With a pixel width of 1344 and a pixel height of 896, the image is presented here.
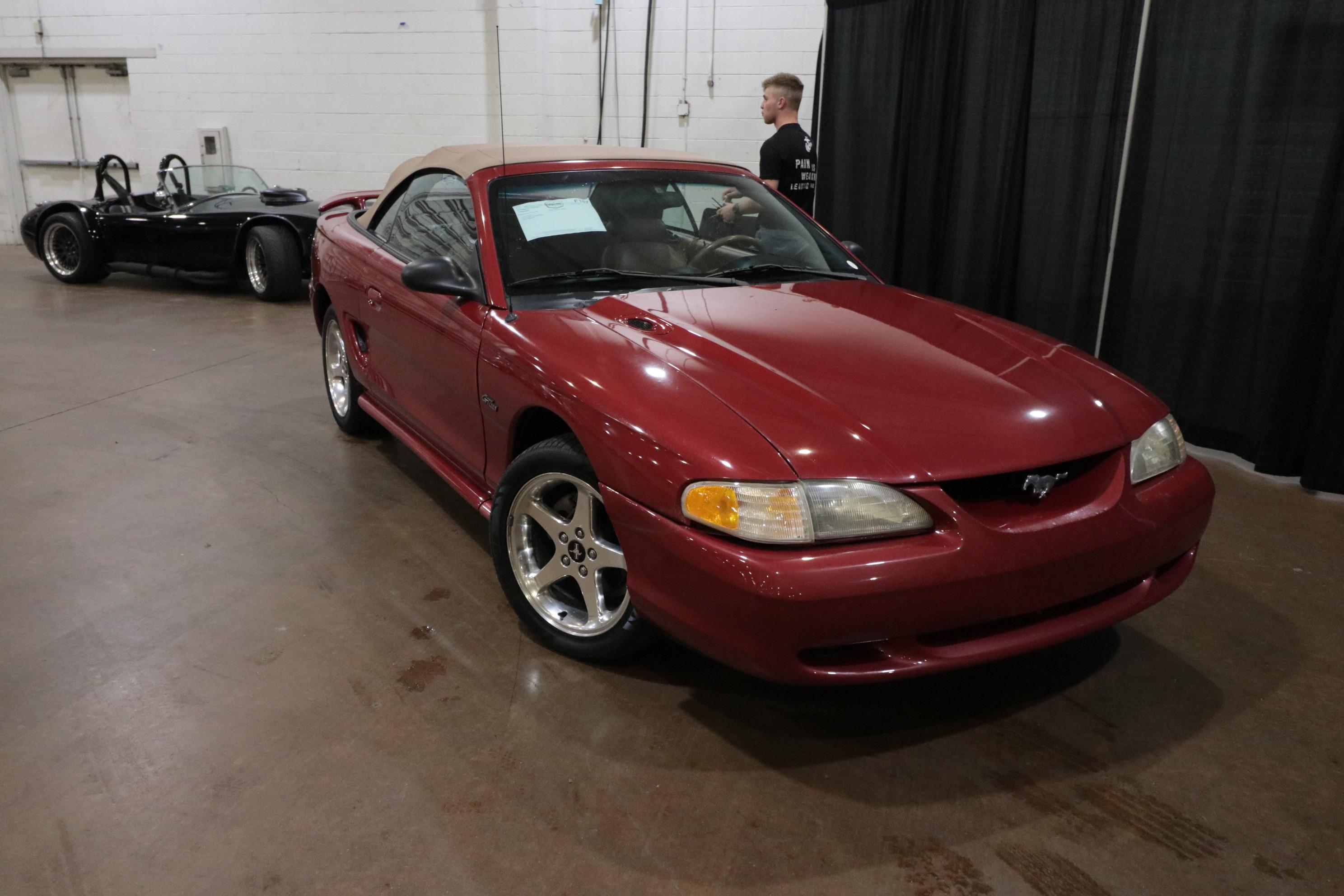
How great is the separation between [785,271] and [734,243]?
7.5 inches

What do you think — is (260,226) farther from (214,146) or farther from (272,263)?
(214,146)

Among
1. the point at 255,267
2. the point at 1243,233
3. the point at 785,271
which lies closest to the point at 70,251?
the point at 255,267

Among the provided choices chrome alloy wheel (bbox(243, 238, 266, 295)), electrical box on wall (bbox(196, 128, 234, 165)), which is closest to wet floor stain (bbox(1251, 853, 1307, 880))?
chrome alloy wheel (bbox(243, 238, 266, 295))

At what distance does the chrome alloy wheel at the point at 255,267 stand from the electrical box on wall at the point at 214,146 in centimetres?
274

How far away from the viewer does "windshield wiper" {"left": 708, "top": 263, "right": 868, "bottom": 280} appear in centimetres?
291

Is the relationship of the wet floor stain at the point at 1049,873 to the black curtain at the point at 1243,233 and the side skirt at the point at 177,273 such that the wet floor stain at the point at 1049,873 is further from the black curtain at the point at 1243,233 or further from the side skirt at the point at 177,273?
the side skirt at the point at 177,273

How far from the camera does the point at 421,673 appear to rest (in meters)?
2.41

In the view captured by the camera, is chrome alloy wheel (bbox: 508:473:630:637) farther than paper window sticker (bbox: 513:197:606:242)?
No

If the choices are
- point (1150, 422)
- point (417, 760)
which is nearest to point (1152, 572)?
point (1150, 422)

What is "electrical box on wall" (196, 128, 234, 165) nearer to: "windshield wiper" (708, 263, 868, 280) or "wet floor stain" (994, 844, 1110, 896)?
"windshield wiper" (708, 263, 868, 280)

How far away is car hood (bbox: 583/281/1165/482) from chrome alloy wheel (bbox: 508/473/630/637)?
413 millimetres

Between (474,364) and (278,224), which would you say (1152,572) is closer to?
(474,364)

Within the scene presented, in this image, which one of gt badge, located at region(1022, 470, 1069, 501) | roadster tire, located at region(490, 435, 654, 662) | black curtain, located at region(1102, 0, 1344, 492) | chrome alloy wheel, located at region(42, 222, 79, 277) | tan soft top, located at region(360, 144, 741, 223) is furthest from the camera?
chrome alloy wheel, located at region(42, 222, 79, 277)

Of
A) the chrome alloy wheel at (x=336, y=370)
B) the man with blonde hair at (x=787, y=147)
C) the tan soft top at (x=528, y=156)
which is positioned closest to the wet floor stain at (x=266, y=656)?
the tan soft top at (x=528, y=156)
